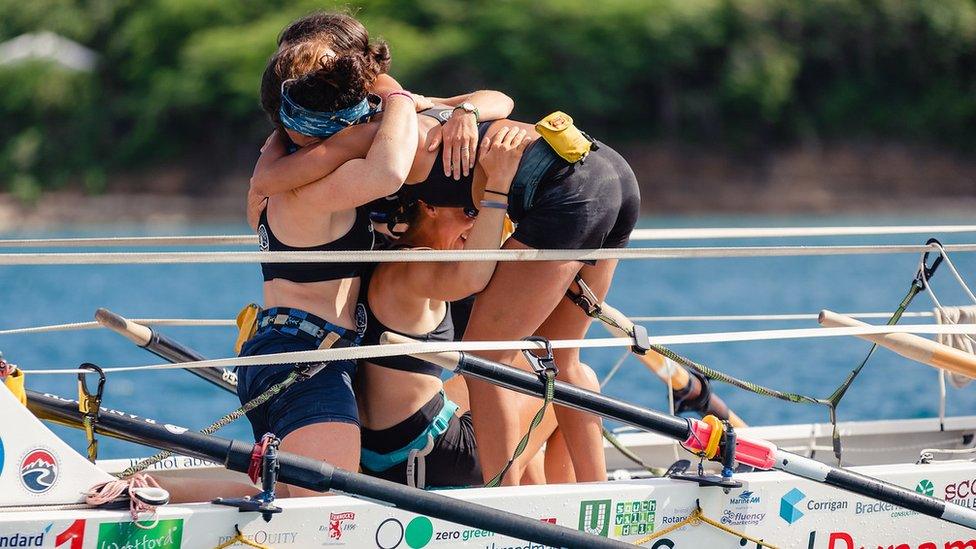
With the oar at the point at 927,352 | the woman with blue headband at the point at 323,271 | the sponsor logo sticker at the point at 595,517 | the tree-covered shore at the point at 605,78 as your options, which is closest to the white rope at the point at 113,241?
the woman with blue headband at the point at 323,271

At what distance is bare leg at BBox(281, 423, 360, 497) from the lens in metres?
4.09

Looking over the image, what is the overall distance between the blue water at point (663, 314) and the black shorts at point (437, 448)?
21.4 ft

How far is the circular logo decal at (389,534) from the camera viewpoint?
13.1 ft

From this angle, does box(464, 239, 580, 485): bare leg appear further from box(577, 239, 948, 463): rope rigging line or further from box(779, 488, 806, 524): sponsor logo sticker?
→ box(779, 488, 806, 524): sponsor logo sticker

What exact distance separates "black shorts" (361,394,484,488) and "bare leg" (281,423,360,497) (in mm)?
412

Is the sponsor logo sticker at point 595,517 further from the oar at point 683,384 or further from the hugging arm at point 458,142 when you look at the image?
the oar at point 683,384

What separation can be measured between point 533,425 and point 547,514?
1.05 ft

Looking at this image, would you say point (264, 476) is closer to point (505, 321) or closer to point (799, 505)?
point (505, 321)

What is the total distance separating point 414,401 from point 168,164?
45.5 metres

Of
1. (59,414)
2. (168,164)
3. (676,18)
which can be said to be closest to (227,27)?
(168,164)

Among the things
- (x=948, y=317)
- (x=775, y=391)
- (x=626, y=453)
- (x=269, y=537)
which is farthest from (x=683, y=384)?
(x=269, y=537)

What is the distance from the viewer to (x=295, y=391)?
427 cm

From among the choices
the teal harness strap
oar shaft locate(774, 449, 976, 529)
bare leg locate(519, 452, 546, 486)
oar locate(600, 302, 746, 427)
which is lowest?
oar shaft locate(774, 449, 976, 529)

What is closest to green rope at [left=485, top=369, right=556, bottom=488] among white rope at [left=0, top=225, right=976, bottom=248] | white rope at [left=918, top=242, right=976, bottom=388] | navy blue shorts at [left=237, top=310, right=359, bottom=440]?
navy blue shorts at [left=237, top=310, right=359, bottom=440]
